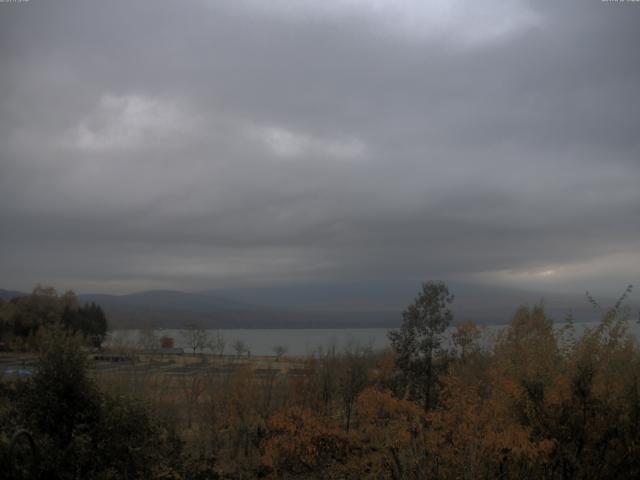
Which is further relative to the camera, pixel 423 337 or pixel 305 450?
pixel 423 337

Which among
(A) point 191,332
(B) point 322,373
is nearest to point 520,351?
(B) point 322,373

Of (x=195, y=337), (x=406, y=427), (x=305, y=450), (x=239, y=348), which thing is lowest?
(x=239, y=348)

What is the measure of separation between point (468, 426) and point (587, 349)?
10.4ft

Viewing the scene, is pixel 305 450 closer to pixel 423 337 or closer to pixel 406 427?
pixel 406 427

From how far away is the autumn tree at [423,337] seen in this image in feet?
82.8

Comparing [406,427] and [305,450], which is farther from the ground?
[406,427]

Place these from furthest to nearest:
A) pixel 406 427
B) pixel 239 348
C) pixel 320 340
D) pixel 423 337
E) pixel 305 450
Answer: pixel 239 348 → pixel 320 340 → pixel 423 337 → pixel 305 450 → pixel 406 427

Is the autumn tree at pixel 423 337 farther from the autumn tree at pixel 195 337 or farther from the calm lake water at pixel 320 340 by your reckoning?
the autumn tree at pixel 195 337

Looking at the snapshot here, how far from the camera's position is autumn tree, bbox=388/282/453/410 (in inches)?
993

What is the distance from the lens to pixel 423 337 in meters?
25.3

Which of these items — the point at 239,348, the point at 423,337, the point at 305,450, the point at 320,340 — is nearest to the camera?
the point at 305,450

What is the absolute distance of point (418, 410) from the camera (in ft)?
45.5

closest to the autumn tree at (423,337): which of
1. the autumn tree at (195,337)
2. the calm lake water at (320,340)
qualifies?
the calm lake water at (320,340)

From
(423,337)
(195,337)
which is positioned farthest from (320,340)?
(423,337)
